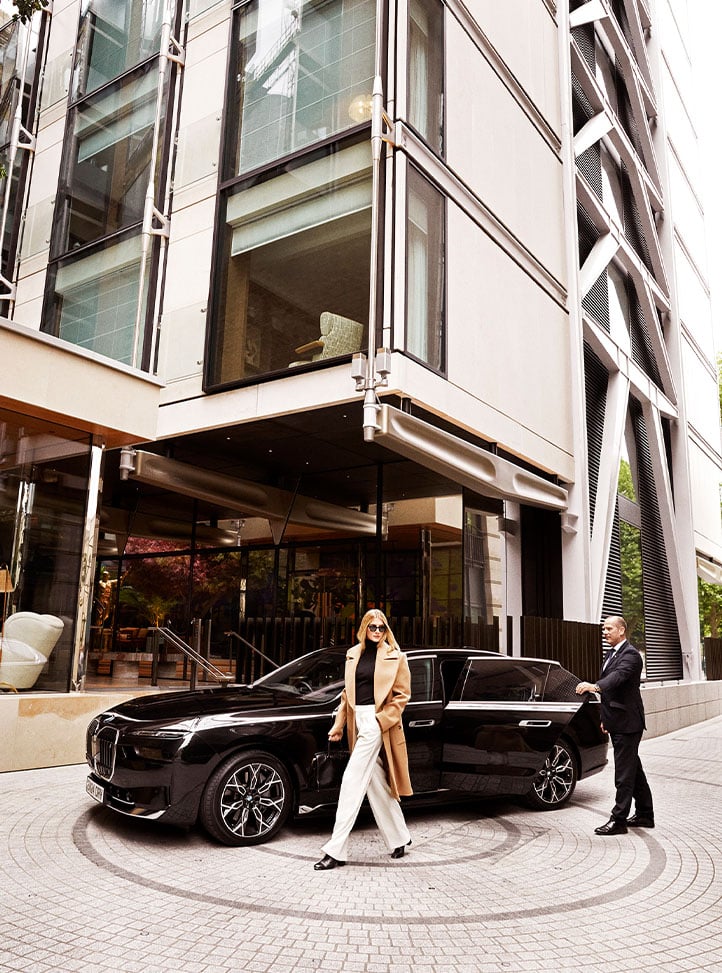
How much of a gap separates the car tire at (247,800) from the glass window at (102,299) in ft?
30.4

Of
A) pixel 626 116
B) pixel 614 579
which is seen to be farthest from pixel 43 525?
pixel 626 116

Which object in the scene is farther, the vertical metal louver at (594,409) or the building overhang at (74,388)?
the vertical metal louver at (594,409)

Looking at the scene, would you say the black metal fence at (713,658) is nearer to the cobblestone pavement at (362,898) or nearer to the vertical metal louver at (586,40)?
the vertical metal louver at (586,40)

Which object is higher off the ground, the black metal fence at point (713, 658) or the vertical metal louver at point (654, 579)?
the vertical metal louver at point (654, 579)

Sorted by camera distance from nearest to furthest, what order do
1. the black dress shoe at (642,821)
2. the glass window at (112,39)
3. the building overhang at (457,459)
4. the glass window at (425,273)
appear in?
1. the black dress shoe at (642,821)
2. the building overhang at (457,459)
3. the glass window at (425,273)
4. the glass window at (112,39)

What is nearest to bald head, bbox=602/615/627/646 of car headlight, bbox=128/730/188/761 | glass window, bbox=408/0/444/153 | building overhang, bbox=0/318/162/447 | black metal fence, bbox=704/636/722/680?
car headlight, bbox=128/730/188/761

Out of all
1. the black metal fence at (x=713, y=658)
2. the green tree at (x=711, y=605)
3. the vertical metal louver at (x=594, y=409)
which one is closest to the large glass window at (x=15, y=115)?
the vertical metal louver at (x=594, y=409)

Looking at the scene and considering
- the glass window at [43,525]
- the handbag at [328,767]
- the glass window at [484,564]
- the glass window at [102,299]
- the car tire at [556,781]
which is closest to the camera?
the handbag at [328,767]

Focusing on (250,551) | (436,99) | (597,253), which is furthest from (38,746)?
(597,253)

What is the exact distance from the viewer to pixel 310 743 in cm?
680

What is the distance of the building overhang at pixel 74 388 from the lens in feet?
33.6

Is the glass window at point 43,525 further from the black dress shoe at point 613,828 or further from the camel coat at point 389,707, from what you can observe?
the black dress shoe at point 613,828

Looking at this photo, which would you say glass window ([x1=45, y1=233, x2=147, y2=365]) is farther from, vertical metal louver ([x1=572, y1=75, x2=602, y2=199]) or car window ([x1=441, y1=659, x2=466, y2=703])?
vertical metal louver ([x1=572, y1=75, x2=602, y2=199])

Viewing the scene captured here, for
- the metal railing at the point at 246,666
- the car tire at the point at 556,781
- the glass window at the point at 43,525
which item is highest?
the glass window at the point at 43,525
